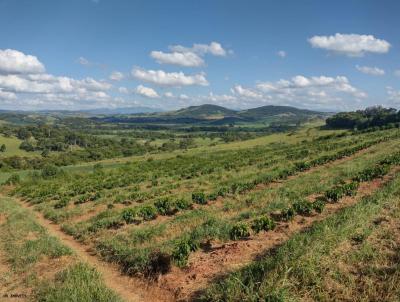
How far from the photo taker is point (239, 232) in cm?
1441

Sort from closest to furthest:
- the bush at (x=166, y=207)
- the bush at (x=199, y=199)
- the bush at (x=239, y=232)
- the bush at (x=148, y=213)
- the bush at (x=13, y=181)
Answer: the bush at (x=239, y=232) < the bush at (x=148, y=213) < the bush at (x=166, y=207) < the bush at (x=199, y=199) < the bush at (x=13, y=181)

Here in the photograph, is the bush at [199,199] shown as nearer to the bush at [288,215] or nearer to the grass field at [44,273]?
the bush at [288,215]

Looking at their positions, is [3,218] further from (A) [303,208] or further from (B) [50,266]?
(A) [303,208]

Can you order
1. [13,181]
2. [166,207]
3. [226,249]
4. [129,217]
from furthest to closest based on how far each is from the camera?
[13,181]
[166,207]
[129,217]
[226,249]

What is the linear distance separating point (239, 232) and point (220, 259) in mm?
2573

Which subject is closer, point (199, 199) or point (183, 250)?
point (183, 250)

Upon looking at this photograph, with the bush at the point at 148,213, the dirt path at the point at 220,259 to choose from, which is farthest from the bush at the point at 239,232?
the bush at the point at 148,213

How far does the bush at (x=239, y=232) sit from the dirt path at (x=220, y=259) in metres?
0.41

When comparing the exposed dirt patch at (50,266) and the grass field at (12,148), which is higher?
the exposed dirt patch at (50,266)

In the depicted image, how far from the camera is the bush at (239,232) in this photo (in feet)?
46.6

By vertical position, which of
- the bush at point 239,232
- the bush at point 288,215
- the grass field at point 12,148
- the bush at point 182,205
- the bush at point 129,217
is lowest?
the grass field at point 12,148

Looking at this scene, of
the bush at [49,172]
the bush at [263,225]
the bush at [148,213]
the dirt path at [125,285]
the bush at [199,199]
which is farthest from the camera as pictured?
the bush at [49,172]

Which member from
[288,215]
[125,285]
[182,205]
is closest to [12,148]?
[182,205]

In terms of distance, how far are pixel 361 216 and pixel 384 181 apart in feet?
32.0
